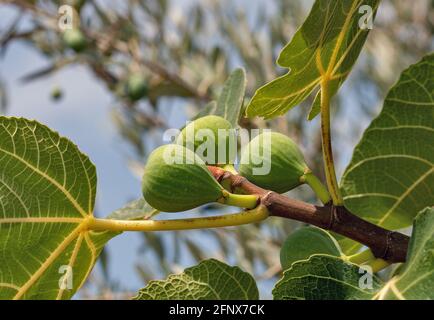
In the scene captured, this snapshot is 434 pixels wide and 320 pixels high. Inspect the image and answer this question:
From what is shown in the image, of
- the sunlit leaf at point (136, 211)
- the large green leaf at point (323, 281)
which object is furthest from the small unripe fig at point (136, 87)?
the large green leaf at point (323, 281)

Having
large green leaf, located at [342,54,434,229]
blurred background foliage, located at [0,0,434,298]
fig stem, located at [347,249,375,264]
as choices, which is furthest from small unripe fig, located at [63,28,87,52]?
fig stem, located at [347,249,375,264]

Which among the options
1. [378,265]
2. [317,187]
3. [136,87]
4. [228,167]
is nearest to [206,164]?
[228,167]

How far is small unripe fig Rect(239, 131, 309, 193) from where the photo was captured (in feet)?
3.13

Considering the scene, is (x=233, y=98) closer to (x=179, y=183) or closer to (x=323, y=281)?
(x=179, y=183)

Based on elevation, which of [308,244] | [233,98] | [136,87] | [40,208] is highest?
[136,87]

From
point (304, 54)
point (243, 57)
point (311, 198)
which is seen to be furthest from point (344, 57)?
point (243, 57)

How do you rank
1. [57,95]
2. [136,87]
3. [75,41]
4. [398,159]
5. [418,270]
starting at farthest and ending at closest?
1. [57,95]
2. [75,41]
3. [136,87]
4. [398,159]
5. [418,270]

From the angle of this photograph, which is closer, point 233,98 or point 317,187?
point 317,187

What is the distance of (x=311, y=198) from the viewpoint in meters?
2.60

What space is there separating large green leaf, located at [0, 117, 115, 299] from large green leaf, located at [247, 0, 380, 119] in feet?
0.91

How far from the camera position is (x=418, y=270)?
0.78 metres

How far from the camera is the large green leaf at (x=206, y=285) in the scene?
3.14ft

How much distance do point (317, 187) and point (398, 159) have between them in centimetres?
23

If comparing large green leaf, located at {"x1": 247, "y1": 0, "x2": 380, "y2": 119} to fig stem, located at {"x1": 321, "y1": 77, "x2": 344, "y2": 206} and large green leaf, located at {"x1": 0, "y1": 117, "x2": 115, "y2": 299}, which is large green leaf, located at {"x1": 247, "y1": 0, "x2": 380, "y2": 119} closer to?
→ fig stem, located at {"x1": 321, "y1": 77, "x2": 344, "y2": 206}
